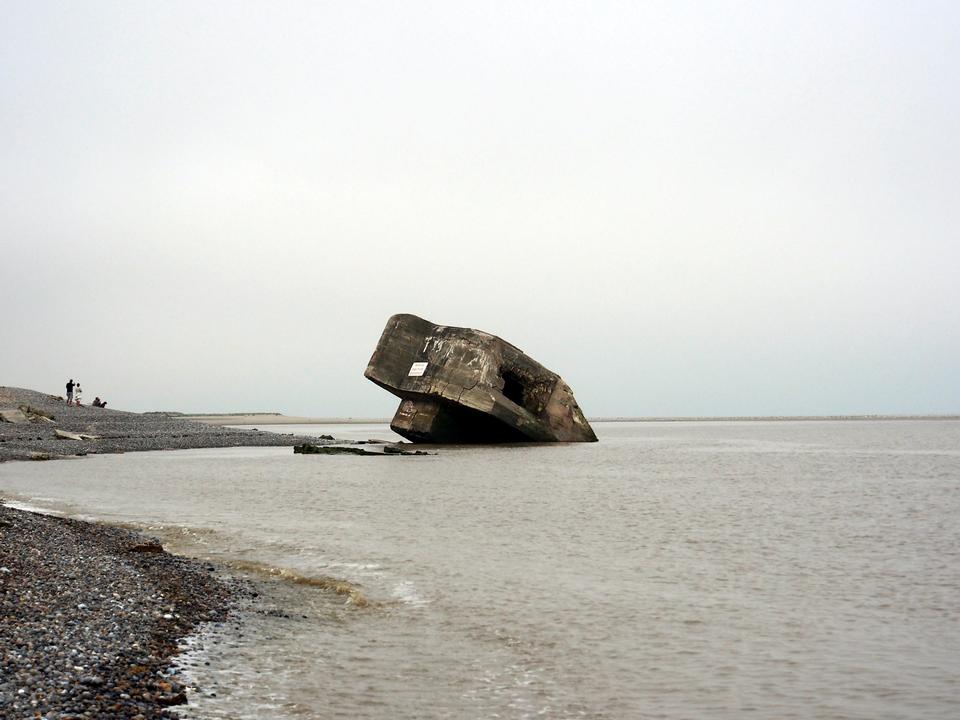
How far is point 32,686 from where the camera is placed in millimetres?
4305

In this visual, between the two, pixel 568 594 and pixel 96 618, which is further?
pixel 568 594

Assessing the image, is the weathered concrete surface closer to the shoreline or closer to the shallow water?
the shallow water

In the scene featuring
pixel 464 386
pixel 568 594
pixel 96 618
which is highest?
pixel 464 386

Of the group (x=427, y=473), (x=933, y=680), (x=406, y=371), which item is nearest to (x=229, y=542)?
(x=933, y=680)

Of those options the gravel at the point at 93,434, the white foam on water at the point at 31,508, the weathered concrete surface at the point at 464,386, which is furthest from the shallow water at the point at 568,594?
the weathered concrete surface at the point at 464,386

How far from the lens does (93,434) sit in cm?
3089

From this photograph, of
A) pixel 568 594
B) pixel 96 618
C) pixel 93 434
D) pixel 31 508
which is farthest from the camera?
pixel 93 434

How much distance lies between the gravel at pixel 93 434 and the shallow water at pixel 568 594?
752 cm

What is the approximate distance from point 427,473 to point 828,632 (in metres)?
14.6

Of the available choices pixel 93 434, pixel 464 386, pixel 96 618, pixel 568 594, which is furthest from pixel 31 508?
pixel 93 434

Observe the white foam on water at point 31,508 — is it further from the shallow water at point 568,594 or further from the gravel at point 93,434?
the gravel at point 93,434

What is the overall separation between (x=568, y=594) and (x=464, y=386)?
64.1ft

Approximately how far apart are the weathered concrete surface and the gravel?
7191 millimetres

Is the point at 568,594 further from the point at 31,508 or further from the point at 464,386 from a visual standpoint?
the point at 464,386
